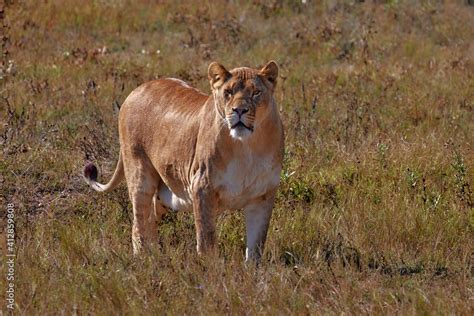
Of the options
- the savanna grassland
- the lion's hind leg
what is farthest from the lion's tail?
the lion's hind leg

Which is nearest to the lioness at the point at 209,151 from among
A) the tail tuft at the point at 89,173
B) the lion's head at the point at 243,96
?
the lion's head at the point at 243,96

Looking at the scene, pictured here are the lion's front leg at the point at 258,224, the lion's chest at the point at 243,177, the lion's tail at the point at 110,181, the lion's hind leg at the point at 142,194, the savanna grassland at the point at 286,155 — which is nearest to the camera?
the savanna grassland at the point at 286,155

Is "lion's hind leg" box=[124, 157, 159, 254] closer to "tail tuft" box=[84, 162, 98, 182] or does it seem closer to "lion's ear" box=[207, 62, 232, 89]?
"tail tuft" box=[84, 162, 98, 182]

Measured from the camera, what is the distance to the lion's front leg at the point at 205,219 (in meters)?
5.61

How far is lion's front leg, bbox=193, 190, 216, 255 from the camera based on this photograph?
561 centimetres

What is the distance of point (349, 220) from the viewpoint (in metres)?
6.61

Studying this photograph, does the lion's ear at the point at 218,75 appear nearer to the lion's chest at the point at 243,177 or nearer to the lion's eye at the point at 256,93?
the lion's eye at the point at 256,93

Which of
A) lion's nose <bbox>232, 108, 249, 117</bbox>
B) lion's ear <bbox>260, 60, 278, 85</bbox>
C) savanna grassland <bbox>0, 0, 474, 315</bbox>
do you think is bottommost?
savanna grassland <bbox>0, 0, 474, 315</bbox>

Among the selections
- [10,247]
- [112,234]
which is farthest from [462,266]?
[10,247]

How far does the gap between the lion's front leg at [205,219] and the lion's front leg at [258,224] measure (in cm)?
22

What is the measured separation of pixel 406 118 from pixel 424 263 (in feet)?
10.4

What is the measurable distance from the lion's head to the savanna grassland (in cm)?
69

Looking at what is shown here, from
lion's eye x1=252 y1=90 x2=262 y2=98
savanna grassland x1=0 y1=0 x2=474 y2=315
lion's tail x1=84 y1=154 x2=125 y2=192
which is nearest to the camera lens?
savanna grassland x1=0 y1=0 x2=474 y2=315

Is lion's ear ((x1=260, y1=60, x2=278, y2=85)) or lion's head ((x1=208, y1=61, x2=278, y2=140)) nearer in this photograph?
lion's head ((x1=208, y1=61, x2=278, y2=140))
